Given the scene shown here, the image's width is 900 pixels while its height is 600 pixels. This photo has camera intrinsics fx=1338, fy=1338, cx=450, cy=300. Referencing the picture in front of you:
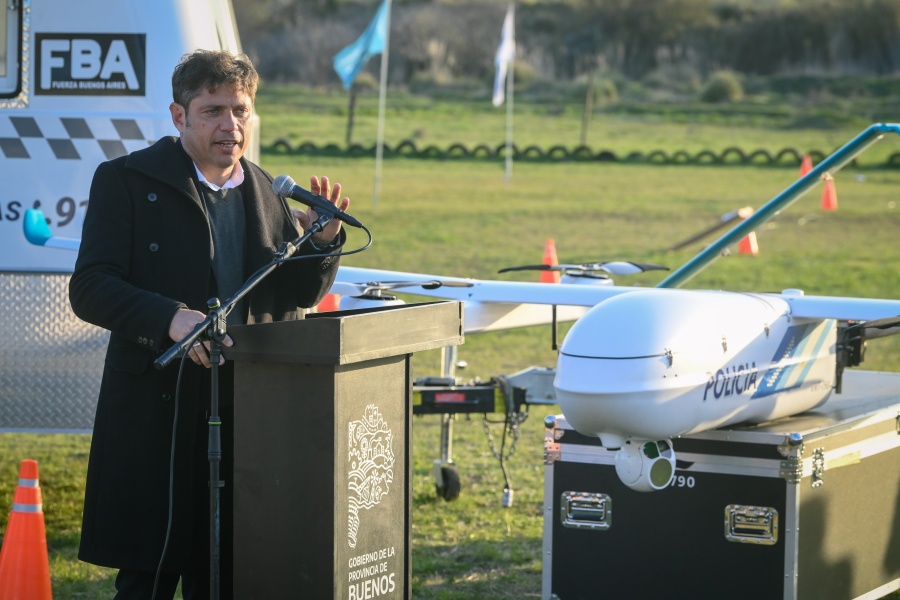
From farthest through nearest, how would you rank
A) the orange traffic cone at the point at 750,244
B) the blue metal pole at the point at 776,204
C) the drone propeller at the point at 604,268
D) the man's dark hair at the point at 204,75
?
the orange traffic cone at the point at 750,244
the blue metal pole at the point at 776,204
the drone propeller at the point at 604,268
the man's dark hair at the point at 204,75

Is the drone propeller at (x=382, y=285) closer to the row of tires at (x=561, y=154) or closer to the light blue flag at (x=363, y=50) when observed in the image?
the light blue flag at (x=363, y=50)

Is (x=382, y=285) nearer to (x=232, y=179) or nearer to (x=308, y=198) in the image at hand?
(x=232, y=179)

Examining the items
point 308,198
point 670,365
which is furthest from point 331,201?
point 670,365

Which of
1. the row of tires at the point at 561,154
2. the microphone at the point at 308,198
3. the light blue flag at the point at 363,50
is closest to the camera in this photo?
the microphone at the point at 308,198

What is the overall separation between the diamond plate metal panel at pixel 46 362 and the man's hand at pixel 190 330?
9.92ft

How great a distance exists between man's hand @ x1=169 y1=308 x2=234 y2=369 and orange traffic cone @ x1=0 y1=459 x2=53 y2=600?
2.04 m

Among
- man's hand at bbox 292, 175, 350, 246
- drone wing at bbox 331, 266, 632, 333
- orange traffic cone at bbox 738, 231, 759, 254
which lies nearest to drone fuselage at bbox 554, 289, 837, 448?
drone wing at bbox 331, 266, 632, 333

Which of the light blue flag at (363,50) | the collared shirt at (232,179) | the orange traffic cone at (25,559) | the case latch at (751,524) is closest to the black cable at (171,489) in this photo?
the collared shirt at (232,179)

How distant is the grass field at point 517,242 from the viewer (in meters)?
6.95

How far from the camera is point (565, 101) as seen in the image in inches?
1638

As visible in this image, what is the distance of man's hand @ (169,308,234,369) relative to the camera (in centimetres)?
383

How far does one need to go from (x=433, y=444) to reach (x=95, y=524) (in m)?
5.15

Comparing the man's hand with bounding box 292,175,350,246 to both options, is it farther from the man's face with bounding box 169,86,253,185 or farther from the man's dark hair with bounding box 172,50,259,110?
the man's dark hair with bounding box 172,50,259,110

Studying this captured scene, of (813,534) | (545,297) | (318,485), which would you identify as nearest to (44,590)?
(318,485)
